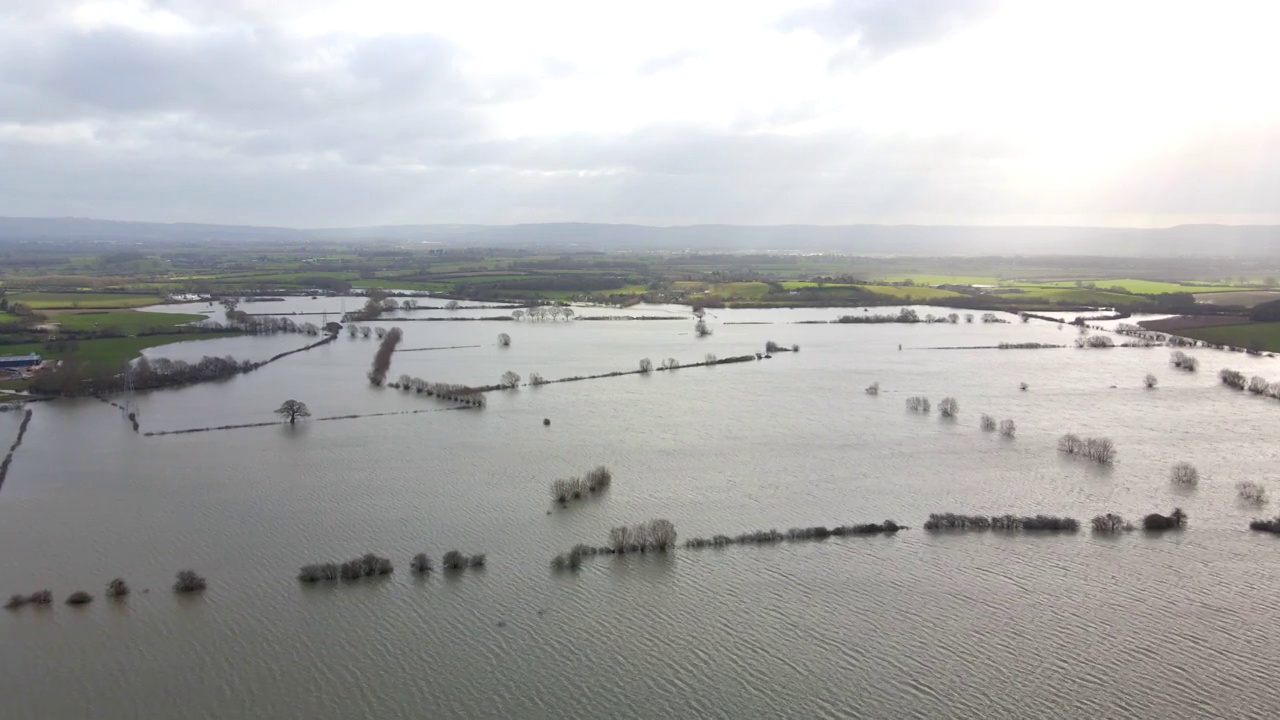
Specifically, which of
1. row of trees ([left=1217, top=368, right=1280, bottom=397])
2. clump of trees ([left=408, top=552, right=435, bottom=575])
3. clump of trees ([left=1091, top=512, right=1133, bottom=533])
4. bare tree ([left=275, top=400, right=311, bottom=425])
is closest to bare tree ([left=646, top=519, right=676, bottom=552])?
clump of trees ([left=408, top=552, right=435, bottom=575])

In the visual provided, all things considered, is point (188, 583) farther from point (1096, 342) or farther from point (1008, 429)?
point (1096, 342)

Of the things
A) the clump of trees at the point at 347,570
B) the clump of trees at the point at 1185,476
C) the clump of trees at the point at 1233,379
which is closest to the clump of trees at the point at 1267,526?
the clump of trees at the point at 1185,476

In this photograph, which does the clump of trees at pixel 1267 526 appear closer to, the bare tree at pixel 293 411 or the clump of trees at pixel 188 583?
the clump of trees at pixel 188 583

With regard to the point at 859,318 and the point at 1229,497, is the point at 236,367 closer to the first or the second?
the point at 1229,497

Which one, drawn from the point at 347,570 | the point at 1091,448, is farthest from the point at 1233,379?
the point at 347,570

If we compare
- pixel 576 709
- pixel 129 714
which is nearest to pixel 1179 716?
pixel 576 709
